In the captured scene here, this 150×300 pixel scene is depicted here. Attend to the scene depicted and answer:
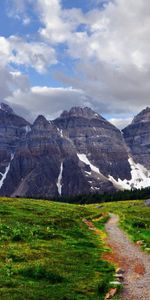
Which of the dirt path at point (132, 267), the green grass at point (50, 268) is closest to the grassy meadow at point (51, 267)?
the green grass at point (50, 268)

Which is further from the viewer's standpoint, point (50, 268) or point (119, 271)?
point (119, 271)

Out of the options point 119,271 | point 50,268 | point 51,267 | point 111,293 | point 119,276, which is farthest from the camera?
point 119,271

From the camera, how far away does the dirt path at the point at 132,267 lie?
909 inches

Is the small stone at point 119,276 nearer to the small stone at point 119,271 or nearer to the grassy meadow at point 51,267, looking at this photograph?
the grassy meadow at point 51,267

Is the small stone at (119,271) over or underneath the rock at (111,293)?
over

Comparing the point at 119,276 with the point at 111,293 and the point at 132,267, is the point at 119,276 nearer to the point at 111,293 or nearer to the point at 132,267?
the point at 132,267

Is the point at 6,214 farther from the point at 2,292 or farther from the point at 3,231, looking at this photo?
the point at 2,292

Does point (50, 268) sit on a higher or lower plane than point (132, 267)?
higher

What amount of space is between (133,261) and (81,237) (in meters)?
15.6

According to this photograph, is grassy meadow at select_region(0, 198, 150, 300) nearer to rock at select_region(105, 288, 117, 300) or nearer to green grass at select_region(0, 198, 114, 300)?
green grass at select_region(0, 198, 114, 300)

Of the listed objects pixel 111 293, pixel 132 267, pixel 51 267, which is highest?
pixel 51 267

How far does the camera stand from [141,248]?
41.4 metres

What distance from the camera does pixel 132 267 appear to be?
102 feet

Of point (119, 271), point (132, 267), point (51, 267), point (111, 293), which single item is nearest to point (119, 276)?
point (119, 271)
